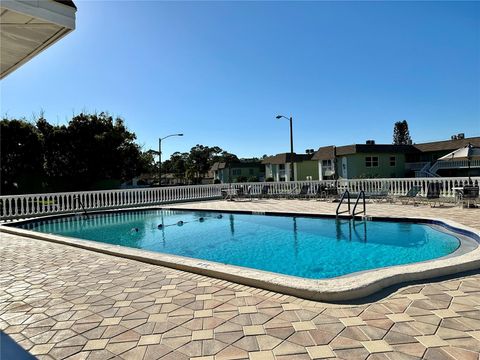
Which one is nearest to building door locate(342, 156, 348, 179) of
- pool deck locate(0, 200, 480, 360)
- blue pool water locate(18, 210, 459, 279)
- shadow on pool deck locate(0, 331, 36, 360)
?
blue pool water locate(18, 210, 459, 279)

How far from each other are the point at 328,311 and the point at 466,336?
1222 mm

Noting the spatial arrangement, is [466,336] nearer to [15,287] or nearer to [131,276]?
[131,276]

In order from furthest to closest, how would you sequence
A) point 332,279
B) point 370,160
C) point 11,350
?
point 370,160, point 332,279, point 11,350

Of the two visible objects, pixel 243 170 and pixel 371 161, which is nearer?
pixel 371 161

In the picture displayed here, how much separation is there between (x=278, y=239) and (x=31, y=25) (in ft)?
25.7

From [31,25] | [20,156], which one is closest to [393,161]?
[20,156]

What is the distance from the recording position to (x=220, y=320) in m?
3.21

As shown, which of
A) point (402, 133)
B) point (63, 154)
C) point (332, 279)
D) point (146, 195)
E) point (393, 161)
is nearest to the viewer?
point (332, 279)

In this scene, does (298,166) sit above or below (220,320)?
above

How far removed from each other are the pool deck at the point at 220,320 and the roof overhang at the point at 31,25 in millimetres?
2842

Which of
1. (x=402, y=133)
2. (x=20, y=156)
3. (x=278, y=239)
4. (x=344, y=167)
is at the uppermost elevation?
(x=402, y=133)

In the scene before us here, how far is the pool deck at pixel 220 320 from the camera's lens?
8.61 feet

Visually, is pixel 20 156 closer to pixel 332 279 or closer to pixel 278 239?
pixel 278 239

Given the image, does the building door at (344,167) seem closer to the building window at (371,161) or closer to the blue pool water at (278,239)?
the building window at (371,161)
